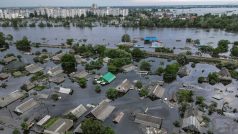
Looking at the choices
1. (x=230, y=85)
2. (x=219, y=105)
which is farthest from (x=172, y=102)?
(x=230, y=85)

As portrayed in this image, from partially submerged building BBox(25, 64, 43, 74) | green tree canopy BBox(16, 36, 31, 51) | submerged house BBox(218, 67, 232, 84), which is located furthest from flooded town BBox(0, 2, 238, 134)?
green tree canopy BBox(16, 36, 31, 51)

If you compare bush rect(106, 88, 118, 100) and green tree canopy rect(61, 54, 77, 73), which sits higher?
green tree canopy rect(61, 54, 77, 73)

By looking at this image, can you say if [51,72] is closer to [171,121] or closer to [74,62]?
[74,62]

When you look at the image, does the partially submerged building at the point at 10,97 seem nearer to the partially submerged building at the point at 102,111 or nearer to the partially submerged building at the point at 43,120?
the partially submerged building at the point at 43,120

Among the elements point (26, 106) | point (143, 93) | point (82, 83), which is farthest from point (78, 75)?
Result: point (143, 93)

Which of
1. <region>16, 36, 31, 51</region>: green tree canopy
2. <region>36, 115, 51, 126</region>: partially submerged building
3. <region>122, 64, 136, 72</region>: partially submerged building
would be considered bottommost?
<region>36, 115, 51, 126</region>: partially submerged building

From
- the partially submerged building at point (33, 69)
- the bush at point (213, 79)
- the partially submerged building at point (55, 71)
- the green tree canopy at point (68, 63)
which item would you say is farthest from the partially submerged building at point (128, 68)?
the partially submerged building at point (33, 69)

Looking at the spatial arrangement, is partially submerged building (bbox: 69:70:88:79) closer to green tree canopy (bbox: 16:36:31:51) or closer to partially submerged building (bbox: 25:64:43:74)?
partially submerged building (bbox: 25:64:43:74)
